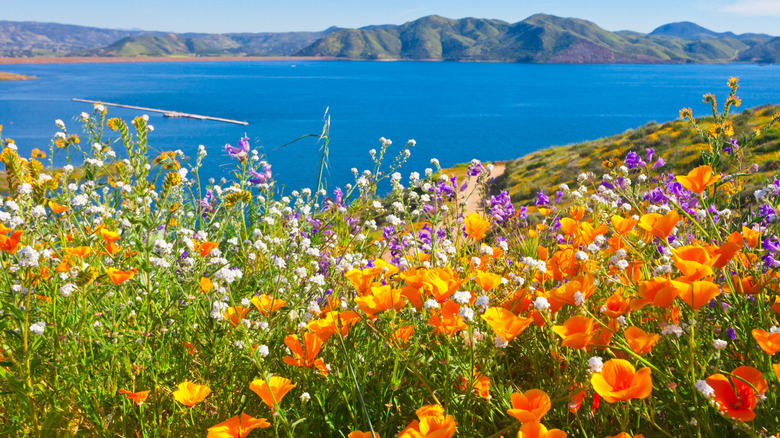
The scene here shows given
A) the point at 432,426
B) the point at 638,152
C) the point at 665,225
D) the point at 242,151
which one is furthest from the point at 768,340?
the point at 638,152

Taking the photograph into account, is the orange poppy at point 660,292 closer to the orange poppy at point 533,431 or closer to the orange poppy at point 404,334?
the orange poppy at point 533,431

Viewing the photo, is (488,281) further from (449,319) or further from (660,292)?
(660,292)

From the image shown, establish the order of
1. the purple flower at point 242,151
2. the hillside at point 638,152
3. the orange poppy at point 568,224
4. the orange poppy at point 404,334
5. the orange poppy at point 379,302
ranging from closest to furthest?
the orange poppy at point 379,302
the orange poppy at point 404,334
the orange poppy at point 568,224
the purple flower at point 242,151
the hillside at point 638,152

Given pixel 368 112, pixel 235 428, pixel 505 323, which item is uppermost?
pixel 505 323

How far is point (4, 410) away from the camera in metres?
1.89

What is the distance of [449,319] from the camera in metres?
1.49

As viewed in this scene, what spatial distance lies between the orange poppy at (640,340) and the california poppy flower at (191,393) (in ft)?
3.65

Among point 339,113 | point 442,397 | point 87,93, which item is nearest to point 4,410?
point 442,397

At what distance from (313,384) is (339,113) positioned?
8082cm

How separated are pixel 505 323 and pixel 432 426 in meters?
0.39

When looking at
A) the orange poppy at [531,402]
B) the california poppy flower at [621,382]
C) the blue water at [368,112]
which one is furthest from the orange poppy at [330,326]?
the blue water at [368,112]

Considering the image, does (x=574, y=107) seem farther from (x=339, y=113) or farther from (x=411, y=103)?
(x=339, y=113)

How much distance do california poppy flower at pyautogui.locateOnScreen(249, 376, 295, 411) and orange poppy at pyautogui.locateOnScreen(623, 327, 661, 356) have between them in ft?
2.93

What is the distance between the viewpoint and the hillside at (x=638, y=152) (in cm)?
1884
